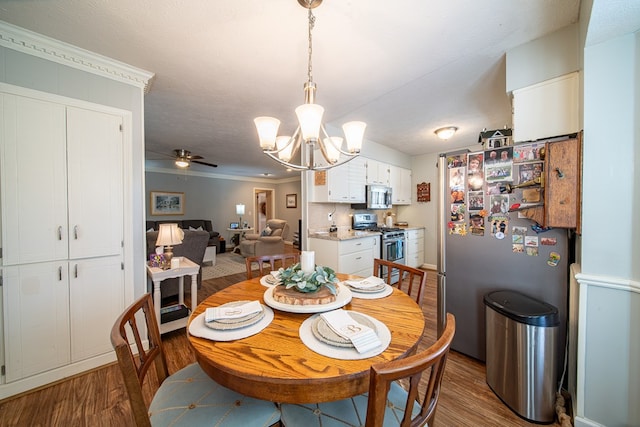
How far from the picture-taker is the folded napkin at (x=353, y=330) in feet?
2.84

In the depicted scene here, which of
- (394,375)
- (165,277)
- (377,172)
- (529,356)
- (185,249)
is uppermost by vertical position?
(377,172)

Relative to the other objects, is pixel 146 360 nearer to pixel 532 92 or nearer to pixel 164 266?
pixel 164 266

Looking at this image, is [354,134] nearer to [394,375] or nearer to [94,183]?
[394,375]

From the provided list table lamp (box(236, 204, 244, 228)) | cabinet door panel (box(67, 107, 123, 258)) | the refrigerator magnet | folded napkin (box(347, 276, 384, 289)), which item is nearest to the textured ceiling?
cabinet door panel (box(67, 107, 123, 258))

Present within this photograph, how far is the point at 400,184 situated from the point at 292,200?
15.1 feet

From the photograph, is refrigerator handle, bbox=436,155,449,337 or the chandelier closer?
the chandelier

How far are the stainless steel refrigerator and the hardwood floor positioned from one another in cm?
31

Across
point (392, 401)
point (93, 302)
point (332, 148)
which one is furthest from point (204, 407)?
point (93, 302)

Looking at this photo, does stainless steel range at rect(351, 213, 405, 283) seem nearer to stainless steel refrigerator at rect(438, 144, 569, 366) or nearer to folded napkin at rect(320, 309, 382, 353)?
stainless steel refrigerator at rect(438, 144, 569, 366)

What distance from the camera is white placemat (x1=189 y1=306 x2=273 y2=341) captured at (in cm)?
94

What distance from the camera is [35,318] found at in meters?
1.69

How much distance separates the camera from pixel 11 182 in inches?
63.5

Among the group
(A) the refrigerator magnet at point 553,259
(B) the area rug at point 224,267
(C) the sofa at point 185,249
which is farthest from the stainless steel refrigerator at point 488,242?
(B) the area rug at point 224,267

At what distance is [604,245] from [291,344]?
67.7 inches
